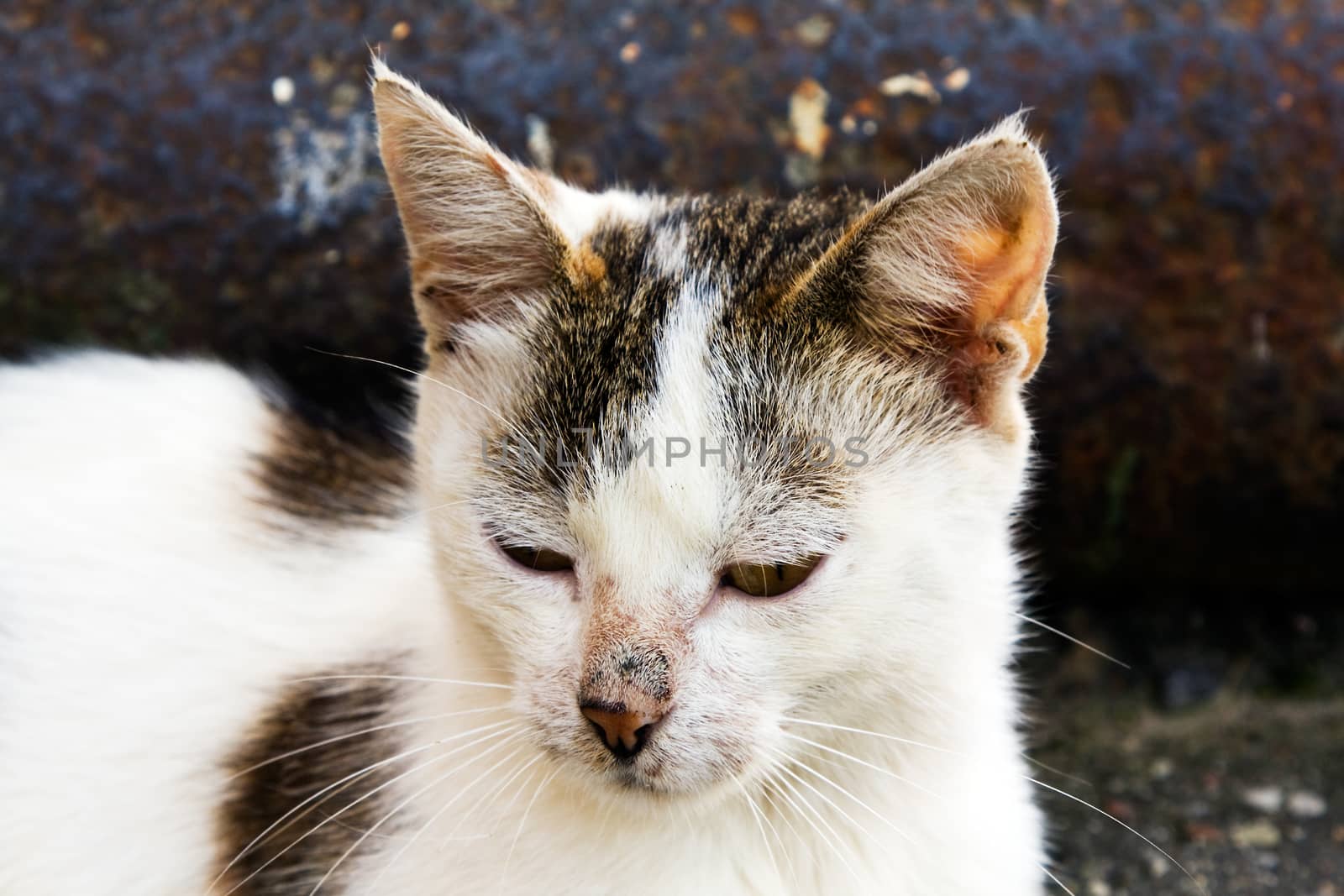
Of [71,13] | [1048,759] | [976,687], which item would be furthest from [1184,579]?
[71,13]

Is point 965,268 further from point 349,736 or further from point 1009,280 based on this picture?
point 349,736

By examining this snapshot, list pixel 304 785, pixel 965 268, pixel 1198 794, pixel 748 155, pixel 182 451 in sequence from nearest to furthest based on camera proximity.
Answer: pixel 965 268
pixel 304 785
pixel 182 451
pixel 748 155
pixel 1198 794

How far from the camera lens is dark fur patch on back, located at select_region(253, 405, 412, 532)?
2.16 m

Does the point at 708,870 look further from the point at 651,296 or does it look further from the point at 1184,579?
the point at 1184,579

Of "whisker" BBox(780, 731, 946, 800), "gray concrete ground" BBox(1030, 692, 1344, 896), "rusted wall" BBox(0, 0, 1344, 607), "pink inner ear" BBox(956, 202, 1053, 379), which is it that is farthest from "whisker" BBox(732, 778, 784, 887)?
"rusted wall" BBox(0, 0, 1344, 607)

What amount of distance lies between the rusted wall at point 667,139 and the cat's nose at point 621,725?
1276 mm

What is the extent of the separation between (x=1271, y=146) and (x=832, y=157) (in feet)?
2.92

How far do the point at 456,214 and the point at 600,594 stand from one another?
22.1 inches

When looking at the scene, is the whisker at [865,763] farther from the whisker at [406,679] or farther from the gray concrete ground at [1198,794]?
the gray concrete ground at [1198,794]

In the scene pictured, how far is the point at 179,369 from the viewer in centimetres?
239

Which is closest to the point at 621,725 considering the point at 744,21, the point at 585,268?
the point at 585,268

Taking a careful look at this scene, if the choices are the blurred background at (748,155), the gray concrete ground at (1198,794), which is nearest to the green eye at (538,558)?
the blurred background at (748,155)

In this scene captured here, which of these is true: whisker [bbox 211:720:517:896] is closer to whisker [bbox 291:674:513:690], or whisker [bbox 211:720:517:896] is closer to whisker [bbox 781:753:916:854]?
whisker [bbox 291:674:513:690]

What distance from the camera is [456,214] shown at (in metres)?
1.66
